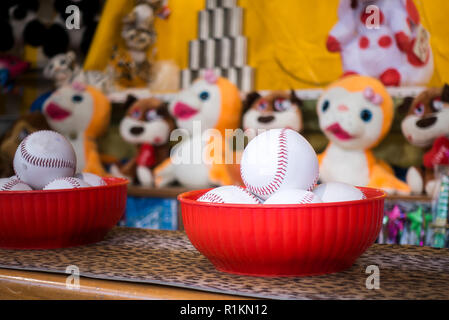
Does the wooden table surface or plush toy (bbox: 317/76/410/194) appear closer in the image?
the wooden table surface

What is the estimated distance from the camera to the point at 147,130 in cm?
279

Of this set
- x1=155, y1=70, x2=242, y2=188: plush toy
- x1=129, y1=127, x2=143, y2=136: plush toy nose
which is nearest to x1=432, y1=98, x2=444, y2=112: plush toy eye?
x1=155, y1=70, x2=242, y2=188: plush toy

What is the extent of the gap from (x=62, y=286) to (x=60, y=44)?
9.50ft

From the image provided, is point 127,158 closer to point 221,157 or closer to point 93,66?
point 93,66

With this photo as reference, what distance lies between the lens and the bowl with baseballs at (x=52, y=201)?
0.92 metres

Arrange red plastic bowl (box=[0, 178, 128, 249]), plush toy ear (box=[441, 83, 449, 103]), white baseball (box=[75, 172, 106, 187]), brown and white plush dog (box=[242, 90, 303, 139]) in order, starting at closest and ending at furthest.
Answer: red plastic bowl (box=[0, 178, 128, 249]) → white baseball (box=[75, 172, 106, 187]) → plush toy ear (box=[441, 83, 449, 103]) → brown and white plush dog (box=[242, 90, 303, 139])

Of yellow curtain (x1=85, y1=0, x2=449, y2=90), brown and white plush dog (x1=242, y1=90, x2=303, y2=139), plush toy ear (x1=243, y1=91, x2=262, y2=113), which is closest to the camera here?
brown and white plush dog (x1=242, y1=90, x2=303, y2=139)

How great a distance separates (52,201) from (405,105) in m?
1.74

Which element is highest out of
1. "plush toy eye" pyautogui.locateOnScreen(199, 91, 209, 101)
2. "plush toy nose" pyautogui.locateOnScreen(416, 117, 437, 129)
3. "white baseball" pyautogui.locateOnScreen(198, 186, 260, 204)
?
"plush toy eye" pyautogui.locateOnScreen(199, 91, 209, 101)

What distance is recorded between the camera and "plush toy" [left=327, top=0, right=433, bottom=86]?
7.68 ft

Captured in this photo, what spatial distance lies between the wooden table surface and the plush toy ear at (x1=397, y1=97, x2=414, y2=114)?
1.81 meters

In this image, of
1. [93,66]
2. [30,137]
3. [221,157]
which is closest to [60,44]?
[93,66]

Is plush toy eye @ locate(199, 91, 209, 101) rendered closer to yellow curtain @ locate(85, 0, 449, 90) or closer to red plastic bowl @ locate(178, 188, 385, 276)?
yellow curtain @ locate(85, 0, 449, 90)

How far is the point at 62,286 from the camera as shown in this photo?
0.74 metres
